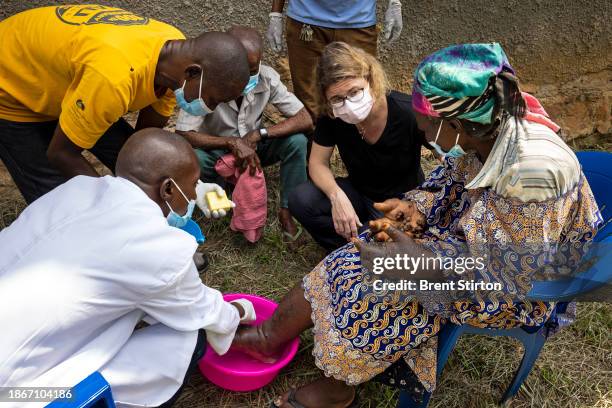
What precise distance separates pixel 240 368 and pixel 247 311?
0.24m

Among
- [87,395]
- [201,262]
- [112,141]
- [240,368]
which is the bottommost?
[201,262]

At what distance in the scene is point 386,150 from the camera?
2.65m

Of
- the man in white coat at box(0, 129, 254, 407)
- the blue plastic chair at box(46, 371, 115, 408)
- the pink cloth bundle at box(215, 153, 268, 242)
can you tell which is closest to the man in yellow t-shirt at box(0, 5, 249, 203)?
the man in white coat at box(0, 129, 254, 407)

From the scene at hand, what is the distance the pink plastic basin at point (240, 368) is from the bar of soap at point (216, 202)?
0.57 m

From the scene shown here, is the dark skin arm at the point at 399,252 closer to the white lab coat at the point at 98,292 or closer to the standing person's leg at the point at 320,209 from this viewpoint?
the white lab coat at the point at 98,292

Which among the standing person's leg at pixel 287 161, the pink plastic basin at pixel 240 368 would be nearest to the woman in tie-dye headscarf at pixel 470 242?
the pink plastic basin at pixel 240 368

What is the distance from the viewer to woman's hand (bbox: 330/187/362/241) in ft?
8.58

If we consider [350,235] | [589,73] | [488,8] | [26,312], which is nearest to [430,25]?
[488,8]

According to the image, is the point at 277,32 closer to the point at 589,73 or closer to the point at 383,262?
the point at 383,262

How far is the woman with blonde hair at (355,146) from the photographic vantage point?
7.93 ft

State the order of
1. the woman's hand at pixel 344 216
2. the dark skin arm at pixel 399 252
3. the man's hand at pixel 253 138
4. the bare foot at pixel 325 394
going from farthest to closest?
the man's hand at pixel 253 138 < the woman's hand at pixel 344 216 < the bare foot at pixel 325 394 < the dark skin arm at pixel 399 252

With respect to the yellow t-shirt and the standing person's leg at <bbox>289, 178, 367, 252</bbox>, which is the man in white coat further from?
the standing person's leg at <bbox>289, 178, 367, 252</bbox>

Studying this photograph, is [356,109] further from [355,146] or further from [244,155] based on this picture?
[244,155]

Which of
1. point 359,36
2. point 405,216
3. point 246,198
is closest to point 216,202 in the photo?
point 246,198
